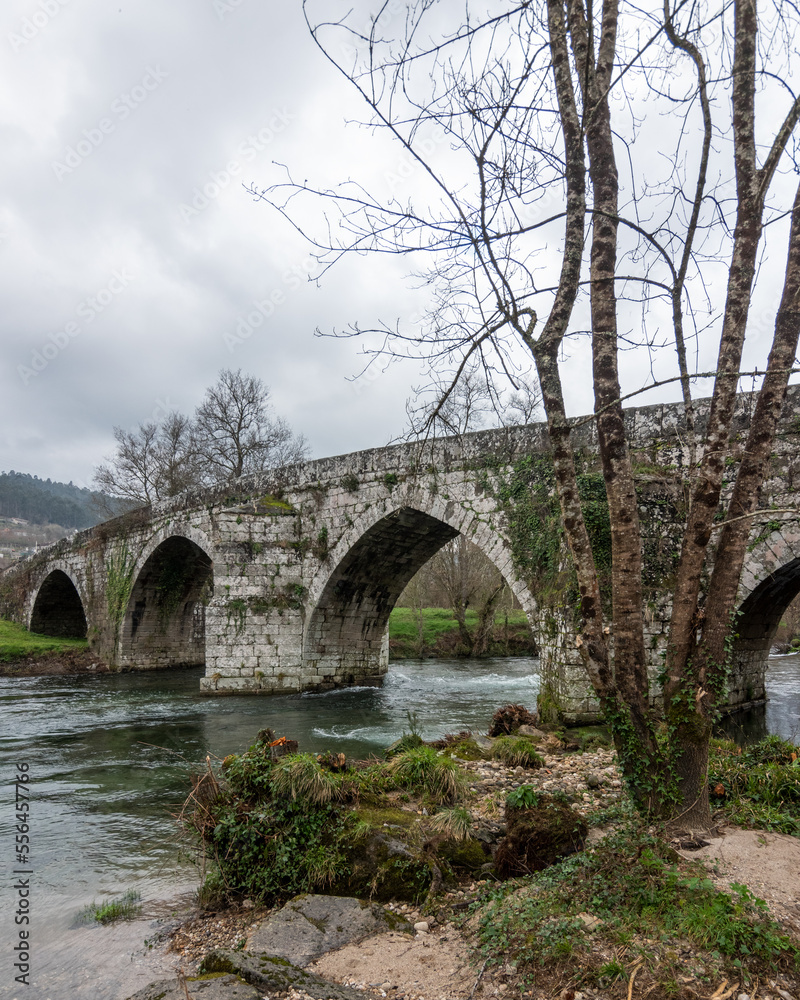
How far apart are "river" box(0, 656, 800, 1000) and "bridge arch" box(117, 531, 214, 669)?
1.31 metres

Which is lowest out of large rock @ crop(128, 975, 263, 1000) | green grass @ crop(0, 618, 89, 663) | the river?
the river

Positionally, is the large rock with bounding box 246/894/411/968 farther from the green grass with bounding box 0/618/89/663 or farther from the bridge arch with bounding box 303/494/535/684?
the green grass with bounding box 0/618/89/663

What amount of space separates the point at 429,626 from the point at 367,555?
10875 mm

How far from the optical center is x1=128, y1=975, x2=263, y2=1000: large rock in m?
2.60

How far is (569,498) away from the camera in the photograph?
Result: 3559 mm

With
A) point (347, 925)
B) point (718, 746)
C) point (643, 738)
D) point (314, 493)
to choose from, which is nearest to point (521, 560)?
point (718, 746)

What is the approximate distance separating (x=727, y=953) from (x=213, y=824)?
9.81ft

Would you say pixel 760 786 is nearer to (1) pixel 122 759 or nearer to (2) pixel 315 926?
(2) pixel 315 926

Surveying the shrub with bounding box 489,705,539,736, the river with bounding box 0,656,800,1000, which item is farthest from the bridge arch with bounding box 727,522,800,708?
the shrub with bounding box 489,705,539,736

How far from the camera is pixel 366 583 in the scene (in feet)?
45.3

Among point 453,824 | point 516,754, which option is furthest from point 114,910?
point 516,754

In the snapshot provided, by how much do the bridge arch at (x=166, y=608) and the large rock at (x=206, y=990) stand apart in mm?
14442

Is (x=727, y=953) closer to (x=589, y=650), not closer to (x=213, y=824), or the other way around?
(x=589, y=650)

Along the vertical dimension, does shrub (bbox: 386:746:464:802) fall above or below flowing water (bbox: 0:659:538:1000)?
above
